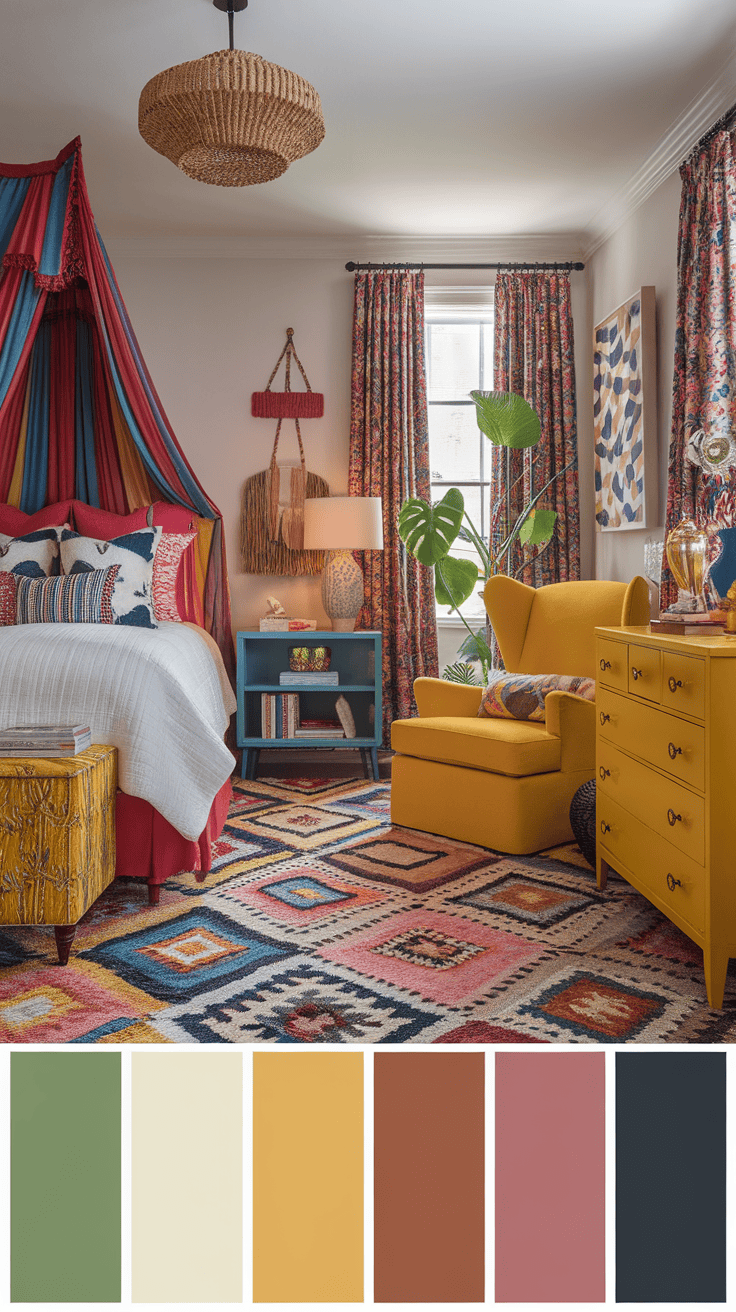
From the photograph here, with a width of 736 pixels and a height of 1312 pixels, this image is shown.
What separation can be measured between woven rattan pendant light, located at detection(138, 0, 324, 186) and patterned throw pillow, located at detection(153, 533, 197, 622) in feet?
4.70

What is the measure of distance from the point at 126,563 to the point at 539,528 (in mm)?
2167

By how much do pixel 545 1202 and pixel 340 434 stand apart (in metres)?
4.58

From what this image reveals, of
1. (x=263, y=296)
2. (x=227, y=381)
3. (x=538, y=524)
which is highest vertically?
(x=263, y=296)

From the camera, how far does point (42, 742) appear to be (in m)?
2.27

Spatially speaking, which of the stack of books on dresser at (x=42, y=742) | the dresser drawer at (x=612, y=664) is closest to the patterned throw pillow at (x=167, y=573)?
the stack of books on dresser at (x=42, y=742)

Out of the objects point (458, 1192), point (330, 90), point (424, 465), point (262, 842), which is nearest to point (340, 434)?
point (424, 465)

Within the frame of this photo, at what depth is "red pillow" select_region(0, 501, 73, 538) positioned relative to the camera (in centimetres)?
380

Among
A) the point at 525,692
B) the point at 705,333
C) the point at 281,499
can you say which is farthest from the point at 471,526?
the point at 705,333

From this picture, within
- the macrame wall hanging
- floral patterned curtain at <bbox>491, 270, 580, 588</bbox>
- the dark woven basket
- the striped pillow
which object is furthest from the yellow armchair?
the macrame wall hanging

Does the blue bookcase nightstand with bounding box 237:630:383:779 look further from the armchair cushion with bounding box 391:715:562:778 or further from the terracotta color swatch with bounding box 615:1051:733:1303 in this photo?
the terracotta color swatch with bounding box 615:1051:733:1303

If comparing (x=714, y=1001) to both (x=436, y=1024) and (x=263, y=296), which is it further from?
(x=263, y=296)

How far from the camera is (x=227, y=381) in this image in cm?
504

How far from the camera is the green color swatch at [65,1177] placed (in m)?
0.82

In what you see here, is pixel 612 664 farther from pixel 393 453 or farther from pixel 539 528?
pixel 393 453
